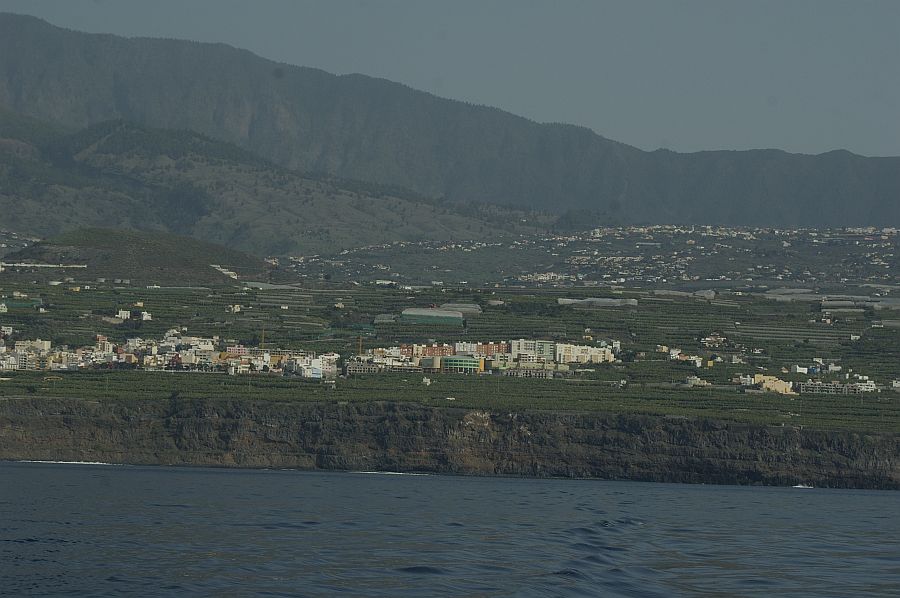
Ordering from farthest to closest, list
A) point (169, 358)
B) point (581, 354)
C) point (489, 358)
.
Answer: point (581, 354)
point (489, 358)
point (169, 358)

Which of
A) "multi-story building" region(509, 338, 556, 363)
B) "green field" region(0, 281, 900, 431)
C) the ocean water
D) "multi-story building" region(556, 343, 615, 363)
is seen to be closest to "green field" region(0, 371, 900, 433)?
"green field" region(0, 281, 900, 431)

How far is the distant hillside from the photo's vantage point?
17812 cm

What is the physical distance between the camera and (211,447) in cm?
9669

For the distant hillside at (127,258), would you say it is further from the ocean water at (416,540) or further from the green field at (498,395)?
the ocean water at (416,540)

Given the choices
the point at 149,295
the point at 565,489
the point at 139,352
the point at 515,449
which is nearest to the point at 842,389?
the point at 515,449

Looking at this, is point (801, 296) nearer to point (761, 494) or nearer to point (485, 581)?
point (761, 494)

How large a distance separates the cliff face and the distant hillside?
7880 cm

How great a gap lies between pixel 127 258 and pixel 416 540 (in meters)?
134

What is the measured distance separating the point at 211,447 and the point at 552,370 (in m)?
33.8

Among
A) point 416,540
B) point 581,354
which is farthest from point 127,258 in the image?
point 416,540

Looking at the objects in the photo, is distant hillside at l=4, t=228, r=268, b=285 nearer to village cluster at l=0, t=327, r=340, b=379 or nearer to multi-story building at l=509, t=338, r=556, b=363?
village cluster at l=0, t=327, r=340, b=379

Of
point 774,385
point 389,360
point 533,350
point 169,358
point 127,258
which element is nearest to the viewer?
point 774,385

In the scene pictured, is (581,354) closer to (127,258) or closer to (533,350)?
(533,350)

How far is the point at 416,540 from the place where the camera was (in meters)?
54.8
